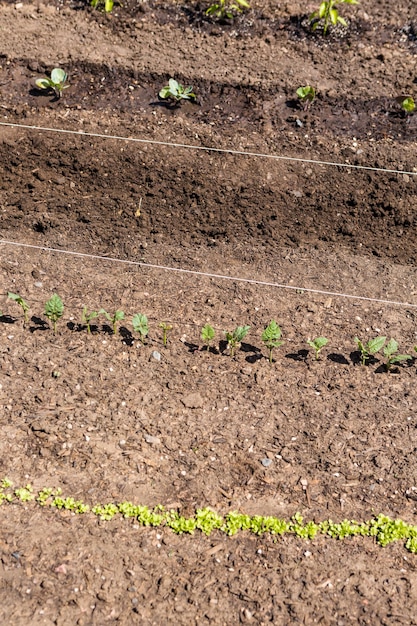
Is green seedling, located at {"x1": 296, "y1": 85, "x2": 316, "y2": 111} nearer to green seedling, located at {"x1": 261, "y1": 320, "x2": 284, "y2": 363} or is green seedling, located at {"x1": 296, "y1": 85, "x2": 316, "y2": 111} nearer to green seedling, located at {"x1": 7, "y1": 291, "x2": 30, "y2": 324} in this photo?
green seedling, located at {"x1": 261, "y1": 320, "x2": 284, "y2": 363}

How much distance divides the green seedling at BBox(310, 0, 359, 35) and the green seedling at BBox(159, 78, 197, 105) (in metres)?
1.65

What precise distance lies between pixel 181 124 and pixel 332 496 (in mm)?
3603

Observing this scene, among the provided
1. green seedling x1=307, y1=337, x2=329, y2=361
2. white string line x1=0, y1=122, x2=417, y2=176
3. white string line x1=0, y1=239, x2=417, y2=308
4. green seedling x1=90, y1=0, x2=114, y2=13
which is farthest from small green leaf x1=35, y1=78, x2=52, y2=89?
green seedling x1=307, y1=337, x2=329, y2=361

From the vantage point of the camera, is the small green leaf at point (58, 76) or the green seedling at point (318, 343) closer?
the green seedling at point (318, 343)

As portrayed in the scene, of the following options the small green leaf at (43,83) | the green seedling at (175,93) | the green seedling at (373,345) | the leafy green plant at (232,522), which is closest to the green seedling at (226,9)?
the green seedling at (175,93)

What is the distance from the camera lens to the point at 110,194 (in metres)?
5.76

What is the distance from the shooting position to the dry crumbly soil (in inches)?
145

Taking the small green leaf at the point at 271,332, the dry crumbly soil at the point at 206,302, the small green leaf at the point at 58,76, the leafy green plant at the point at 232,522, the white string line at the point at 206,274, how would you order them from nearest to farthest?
1. the dry crumbly soil at the point at 206,302
2. the leafy green plant at the point at 232,522
3. the small green leaf at the point at 271,332
4. the white string line at the point at 206,274
5. the small green leaf at the point at 58,76

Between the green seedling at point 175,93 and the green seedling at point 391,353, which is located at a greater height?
the green seedling at point 175,93

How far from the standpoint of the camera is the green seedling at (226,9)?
710cm

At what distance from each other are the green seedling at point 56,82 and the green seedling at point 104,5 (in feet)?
3.61

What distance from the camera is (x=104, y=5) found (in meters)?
7.29

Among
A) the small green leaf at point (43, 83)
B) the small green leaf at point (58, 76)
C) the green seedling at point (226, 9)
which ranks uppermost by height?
the green seedling at point (226, 9)

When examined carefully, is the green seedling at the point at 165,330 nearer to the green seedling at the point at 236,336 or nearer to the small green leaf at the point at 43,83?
the green seedling at the point at 236,336
